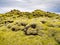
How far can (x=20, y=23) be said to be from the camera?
52469 mm

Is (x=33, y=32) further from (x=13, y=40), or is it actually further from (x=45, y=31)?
(x=13, y=40)

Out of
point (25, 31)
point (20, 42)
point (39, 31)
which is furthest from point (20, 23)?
point (20, 42)

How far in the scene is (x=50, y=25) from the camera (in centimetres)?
4772

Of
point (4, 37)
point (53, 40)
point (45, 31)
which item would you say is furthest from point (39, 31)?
point (4, 37)

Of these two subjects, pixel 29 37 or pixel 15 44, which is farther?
pixel 29 37

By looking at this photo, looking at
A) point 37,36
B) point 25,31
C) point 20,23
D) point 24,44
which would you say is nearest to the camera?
point 24,44

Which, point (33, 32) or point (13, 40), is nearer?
point (13, 40)

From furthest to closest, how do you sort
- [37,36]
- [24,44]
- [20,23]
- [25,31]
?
[20,23] → [25,31] → [37,36] → [24,44]

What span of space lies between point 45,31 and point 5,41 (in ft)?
32.9

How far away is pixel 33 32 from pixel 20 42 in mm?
5534

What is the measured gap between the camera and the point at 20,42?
128ft

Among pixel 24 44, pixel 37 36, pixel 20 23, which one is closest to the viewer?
pixel 24 44

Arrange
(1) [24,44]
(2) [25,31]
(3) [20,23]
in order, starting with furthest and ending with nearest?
(3) [20,23] → (2) [25,31] → (1) [24,44]

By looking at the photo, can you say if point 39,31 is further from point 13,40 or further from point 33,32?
point 13,40
